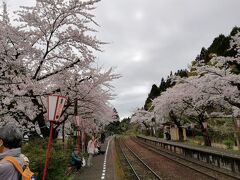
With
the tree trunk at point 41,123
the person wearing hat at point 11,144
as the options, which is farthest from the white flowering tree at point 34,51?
the person wearing hat at point 11,144

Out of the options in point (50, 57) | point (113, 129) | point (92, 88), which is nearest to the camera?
point (50, 57)

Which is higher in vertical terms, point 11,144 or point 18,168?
point 11,144

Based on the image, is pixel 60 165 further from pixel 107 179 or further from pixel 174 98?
pixel 174 98

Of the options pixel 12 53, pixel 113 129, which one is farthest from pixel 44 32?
pixel 113 129

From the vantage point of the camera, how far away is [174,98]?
110 ft

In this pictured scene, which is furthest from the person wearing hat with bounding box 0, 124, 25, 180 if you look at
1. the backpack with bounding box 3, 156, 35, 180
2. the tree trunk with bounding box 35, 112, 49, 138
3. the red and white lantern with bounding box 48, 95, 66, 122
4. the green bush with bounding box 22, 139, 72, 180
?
the tree trunk with bounding box 35, 112, 49, 138

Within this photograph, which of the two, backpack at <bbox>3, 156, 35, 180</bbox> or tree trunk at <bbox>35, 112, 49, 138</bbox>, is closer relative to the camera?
backpack at <bbox>3, 156, 35, 180</bbox>

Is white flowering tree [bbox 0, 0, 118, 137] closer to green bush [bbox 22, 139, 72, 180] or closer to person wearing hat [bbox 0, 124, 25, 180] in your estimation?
green bush [bbox 22, 139, 72, 180]

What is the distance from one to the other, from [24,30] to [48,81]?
380 centimetres

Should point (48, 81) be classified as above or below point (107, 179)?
above

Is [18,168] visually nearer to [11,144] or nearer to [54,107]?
[11,144]

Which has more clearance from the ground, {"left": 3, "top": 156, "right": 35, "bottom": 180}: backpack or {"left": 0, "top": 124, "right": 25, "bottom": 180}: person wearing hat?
{"left": 0, "top": 124, "right": 25, "bottom": 180}: person wearing hat

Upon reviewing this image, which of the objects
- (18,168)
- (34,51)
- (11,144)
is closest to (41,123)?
(34,51)

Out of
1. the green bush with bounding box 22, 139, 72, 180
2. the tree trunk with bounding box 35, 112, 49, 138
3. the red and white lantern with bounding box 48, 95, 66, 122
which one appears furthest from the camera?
the tree trunk with bounding box 35, 112, 49, 138
